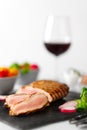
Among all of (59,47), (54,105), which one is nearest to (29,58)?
(59,47)

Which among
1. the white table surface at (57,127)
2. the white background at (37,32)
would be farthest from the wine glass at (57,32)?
the white table surface at (57,127)

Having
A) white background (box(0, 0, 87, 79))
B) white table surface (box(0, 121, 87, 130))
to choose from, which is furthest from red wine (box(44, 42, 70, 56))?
white table surface (box(0, 121, 87, 130))

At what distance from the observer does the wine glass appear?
188 centimetres

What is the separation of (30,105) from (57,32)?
0.71m

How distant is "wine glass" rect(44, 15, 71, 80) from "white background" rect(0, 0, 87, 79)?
0.56 m

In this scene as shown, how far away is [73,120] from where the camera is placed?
118 centimetres

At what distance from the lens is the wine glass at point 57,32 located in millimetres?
1882

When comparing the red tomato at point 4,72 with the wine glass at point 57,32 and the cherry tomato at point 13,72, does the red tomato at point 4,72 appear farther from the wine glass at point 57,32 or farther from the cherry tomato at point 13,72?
the wine glass at point 57,32

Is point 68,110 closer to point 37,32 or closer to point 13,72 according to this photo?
point 13,72

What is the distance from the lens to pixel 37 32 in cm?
302

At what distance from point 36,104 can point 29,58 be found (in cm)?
182

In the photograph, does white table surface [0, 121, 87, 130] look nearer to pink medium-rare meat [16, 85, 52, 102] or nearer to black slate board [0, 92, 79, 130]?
black slate board [0, 92, 79, 130]

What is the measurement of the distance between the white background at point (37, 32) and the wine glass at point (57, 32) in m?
0.56

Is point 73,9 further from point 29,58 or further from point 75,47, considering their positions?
point 29,58
